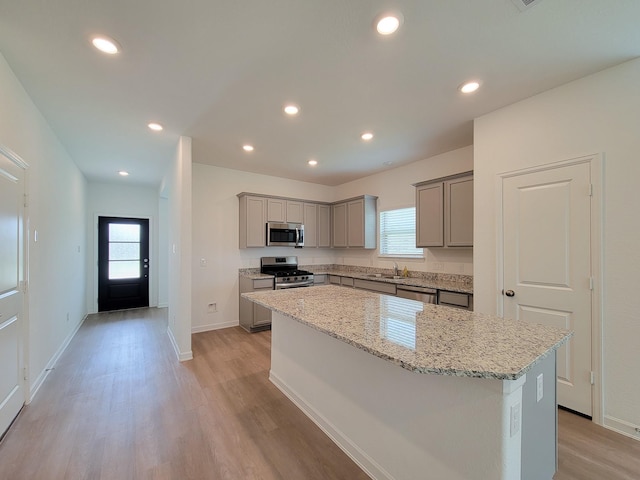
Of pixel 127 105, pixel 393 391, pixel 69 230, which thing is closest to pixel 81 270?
pixel 69 230

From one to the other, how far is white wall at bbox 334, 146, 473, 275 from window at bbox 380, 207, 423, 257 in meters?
0.12

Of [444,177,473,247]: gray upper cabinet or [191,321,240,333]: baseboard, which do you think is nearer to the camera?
[444,177,473,247]: gray upper cabinet

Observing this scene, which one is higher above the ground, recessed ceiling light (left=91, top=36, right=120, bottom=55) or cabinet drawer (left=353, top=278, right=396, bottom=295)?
recessed ceiling light (left=91, top=36, right=120, bottom=55)

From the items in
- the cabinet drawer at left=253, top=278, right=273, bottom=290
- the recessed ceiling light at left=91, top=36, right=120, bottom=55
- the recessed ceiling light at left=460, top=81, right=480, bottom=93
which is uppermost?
the recessed ceiling light at left=91, top=36, right=120, bottom=55

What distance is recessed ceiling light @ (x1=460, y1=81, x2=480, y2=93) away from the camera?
2334mm

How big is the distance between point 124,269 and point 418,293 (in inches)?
247

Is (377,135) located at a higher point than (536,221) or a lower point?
higher

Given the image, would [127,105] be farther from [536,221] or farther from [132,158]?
[536,221]

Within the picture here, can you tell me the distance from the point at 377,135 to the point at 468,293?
217 cm

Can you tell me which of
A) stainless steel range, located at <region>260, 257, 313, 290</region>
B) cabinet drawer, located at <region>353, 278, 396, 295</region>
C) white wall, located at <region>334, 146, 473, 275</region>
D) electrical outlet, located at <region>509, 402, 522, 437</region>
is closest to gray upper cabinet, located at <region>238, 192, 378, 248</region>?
white wall, located at <region>334, 146, 473, 275</region>

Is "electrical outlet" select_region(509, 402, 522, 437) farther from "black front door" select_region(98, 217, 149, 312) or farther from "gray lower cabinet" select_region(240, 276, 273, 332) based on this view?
"black front door" select_region(98, 217, 149, 312)

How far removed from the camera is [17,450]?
1.91 meters

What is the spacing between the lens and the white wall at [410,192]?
3.89m

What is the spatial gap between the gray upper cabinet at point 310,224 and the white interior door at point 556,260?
3.51 m
